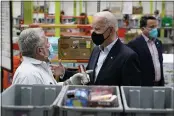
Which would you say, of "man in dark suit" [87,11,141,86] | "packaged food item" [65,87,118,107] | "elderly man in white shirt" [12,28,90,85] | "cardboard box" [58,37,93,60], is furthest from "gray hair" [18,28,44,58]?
"cardboard box" [58,37,93,60]

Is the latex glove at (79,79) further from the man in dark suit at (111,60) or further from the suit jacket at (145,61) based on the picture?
the suit jacket at (145,61)

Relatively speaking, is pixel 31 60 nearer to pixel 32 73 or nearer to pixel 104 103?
pixel 32 73

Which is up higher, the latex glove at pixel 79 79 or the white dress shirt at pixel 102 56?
the white dress shirt at pixel 102 56

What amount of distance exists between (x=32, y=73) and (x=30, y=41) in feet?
1.11

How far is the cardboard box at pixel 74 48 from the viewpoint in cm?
432

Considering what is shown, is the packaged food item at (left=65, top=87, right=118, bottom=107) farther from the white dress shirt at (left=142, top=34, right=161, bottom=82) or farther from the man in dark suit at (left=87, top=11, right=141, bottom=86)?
the white dress shirt at (left=142, top=34, right=161, bottom=82)

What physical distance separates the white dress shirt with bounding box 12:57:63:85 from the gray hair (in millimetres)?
63

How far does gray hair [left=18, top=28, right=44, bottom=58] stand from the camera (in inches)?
105

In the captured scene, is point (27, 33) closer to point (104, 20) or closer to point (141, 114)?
point (104, 20)

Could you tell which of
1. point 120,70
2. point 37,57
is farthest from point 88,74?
point 37,57

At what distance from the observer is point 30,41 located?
2.68 meters

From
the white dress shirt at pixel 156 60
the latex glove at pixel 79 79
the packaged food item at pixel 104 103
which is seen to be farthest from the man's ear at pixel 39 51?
the white dress shirt at pixel 156 60

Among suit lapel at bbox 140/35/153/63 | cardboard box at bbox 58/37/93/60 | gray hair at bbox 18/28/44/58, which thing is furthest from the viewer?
cardboard box at bbox 58/37/93/60

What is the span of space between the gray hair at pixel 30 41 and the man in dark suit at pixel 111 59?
545mm
